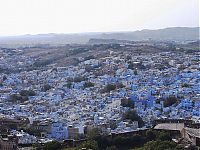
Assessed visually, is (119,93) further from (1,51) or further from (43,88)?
(1,51)

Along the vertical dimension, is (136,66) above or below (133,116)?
below

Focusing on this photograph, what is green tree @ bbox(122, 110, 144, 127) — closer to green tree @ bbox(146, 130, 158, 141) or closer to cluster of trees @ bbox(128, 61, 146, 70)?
green tree @ bbox(146, 130, 158, 141)

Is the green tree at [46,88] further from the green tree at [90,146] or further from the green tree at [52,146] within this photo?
the green tree at [90,146]

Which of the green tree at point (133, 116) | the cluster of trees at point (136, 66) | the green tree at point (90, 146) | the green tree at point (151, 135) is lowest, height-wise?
the cluster of trees at point (136, 66)

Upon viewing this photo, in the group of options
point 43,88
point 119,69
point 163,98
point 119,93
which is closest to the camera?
point 163,98

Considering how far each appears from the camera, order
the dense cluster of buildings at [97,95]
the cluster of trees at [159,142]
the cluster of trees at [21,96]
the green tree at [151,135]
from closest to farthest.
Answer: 1. the cluster of trees at [159,142]
2. the green tree at [151,135]
3. the dense cluster of buildings at [97,95]
4. the cluster of trees at [21,96]

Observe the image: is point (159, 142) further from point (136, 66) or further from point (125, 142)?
point (136, 66)

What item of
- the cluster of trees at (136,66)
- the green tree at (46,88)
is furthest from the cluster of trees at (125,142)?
the cluster of trees at (136,66)

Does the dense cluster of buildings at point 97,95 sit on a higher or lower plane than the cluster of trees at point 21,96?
higher

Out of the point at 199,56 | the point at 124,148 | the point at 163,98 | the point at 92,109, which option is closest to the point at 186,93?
the point at 163,98

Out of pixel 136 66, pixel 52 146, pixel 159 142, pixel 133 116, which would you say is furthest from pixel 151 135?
pixel 136 66

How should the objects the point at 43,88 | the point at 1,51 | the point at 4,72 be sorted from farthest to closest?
the point at 1,51 < the point at 4,72 < the point at 43,88
